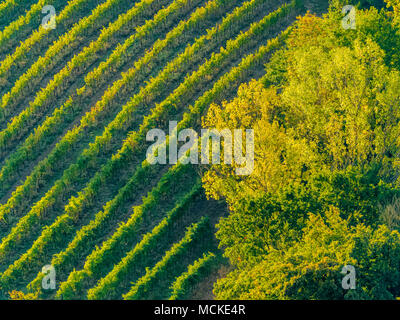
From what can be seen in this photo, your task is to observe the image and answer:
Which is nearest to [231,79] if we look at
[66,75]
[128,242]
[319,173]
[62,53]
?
[66,75]

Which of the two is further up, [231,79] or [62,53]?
[62,53]

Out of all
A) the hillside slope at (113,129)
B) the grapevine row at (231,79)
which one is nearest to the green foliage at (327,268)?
the hillside slope at (113,129)

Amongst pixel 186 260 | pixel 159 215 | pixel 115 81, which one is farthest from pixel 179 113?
pixel 186 260

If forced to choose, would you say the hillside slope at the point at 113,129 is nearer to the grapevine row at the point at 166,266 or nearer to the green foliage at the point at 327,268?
the grapevine row at the point at 166,266

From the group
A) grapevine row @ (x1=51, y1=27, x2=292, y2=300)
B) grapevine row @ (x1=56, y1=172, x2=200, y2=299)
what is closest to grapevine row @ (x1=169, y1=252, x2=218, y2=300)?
grapevine row @ (x1=56, y1=172, x2=200, y2=299)

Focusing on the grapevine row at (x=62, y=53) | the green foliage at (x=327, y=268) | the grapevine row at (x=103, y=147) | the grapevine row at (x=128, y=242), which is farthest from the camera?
the grapevine row at (x=62, y=53)

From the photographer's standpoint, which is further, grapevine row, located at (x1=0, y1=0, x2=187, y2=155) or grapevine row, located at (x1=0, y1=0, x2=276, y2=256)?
grapevine row, located at (x1=0, y1=0, x2=187, y2=155)

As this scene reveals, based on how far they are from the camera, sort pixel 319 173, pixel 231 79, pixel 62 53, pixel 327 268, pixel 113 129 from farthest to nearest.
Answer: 1. pixel 62 53
2. pixel 231 79
3. pixel 113 129
4. pixel 319 173
5. pixel 327 268

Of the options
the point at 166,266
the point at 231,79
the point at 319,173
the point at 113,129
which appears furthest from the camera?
the point at 231,79

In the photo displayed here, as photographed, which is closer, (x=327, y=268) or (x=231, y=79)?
(x=327, y=268)

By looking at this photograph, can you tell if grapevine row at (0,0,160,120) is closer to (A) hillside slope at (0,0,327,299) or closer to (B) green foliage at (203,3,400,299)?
(A) hillside slope at (0,0,327,299)

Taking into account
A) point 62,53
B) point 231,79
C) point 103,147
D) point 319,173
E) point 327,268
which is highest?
point 62,53

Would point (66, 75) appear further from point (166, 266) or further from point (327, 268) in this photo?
point (327, 268)
